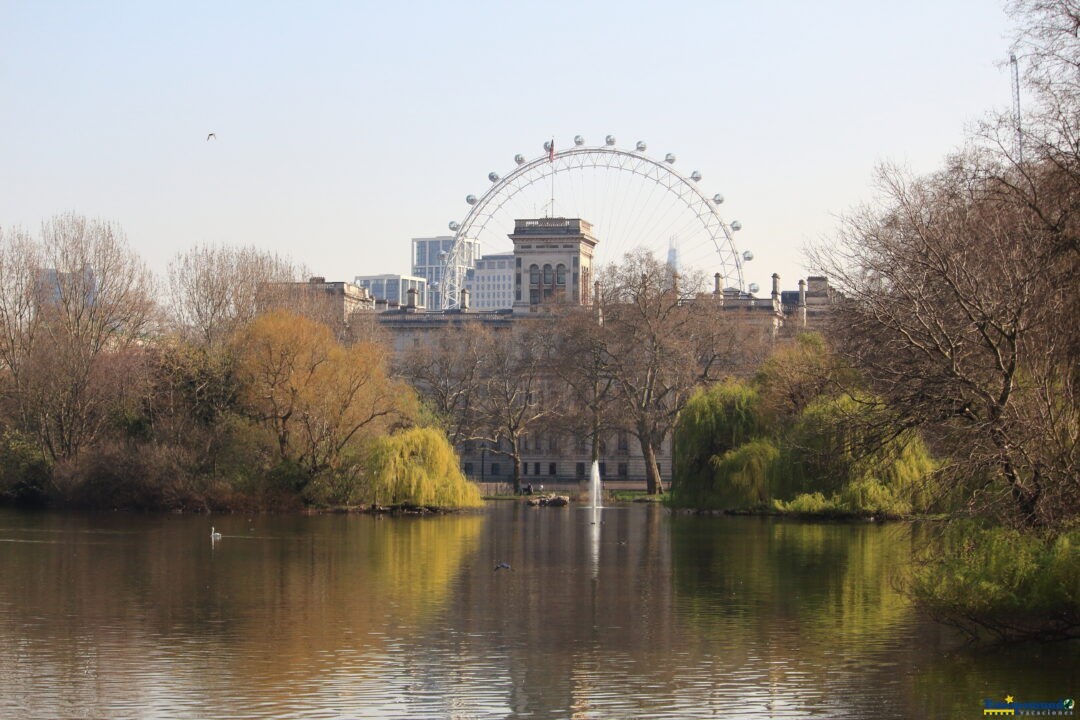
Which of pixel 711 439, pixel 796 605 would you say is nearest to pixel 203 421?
pixel 711 439

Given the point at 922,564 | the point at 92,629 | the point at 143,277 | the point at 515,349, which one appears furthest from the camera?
the point at 515,349

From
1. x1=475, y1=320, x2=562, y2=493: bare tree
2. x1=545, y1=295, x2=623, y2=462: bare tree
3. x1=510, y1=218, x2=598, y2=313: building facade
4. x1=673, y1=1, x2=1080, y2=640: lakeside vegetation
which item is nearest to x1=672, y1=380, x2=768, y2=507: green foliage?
x1=545, y1=295, x2=623, y2=462: bare tree

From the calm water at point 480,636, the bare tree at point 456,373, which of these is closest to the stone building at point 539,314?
the bare tree at point 456,373

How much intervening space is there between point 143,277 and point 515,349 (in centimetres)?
4501

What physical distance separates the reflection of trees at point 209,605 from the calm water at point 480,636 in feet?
0.26

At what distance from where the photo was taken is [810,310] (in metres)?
121

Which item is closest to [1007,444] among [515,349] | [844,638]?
[844,638]

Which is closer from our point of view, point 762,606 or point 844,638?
point 844,638

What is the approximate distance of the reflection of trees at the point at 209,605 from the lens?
70.1 feet

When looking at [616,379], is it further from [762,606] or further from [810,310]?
[762,606]

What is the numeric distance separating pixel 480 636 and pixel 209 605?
22.1ft

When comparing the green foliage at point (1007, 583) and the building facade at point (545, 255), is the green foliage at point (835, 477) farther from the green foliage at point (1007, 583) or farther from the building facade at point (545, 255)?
the building facade at point (545, 255)

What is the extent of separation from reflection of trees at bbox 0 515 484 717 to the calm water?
0.08 meters

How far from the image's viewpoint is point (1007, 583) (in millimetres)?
22359
